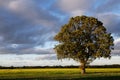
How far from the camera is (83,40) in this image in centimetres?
9919

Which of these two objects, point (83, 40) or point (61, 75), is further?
point (83, 40)

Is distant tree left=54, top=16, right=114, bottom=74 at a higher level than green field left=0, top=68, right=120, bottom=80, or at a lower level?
higher

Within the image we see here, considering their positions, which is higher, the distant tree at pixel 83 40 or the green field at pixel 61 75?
the distant tree at pixel 83 40

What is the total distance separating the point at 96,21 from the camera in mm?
99875

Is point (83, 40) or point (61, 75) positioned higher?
point (83, 40)

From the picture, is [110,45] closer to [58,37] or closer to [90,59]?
[90,59]

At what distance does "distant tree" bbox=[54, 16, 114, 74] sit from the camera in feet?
320

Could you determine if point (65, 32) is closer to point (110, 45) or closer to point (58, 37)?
point (58, 37)

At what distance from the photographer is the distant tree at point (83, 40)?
320 feet

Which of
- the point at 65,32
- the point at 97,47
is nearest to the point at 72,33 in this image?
the point at 65,32

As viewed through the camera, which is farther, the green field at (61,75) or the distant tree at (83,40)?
the distant tree at (83,40)

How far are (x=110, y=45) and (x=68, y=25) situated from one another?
12974 mm

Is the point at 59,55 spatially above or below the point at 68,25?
below

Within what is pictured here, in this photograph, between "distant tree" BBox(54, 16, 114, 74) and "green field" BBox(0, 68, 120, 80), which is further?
"distant tree" BBox(54, 16, 114, 74)
